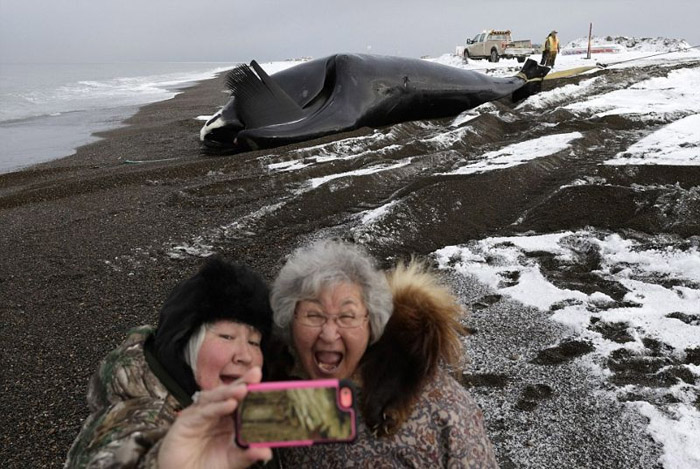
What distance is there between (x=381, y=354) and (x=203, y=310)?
0.65 m

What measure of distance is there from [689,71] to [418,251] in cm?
1567

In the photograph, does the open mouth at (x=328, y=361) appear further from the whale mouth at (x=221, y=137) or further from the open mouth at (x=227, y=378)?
the whale mouth at (x=221, y=137)

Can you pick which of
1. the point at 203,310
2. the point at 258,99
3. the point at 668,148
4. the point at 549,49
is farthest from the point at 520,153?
the point at 549,49

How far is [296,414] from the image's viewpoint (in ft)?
4.17

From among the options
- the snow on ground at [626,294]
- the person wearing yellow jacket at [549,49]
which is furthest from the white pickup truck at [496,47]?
the snow on ground at [626,294]

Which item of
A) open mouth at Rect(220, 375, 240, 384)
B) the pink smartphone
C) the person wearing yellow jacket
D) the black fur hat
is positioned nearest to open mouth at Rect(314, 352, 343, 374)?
the black fur hat

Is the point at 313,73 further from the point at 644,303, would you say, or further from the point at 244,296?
the point at 244,296

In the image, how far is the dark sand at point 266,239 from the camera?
9.63 feet

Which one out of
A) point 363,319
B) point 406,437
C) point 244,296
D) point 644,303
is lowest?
point 644,303

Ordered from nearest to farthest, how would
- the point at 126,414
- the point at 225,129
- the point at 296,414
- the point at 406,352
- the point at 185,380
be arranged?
the point at 296,414 < the point at 126,414 < the point at 185,380 < the point at 406,352 < the point at 225,129

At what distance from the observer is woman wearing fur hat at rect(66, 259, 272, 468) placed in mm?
1310

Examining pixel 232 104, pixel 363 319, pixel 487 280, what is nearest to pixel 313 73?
pixel 232 104

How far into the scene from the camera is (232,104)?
933cm

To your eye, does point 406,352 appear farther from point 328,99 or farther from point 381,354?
point 328,99
